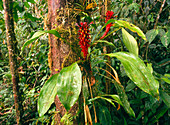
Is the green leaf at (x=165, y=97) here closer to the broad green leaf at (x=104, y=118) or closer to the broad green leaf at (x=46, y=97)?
the broad green leaf at (x=104, y=118)

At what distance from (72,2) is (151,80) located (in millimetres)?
569

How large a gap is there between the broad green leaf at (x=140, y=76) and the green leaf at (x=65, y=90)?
20cm

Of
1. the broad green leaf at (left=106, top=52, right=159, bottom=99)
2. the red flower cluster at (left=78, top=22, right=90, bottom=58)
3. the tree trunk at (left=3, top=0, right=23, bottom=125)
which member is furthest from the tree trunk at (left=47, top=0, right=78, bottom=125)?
the tree trunk at (left=3, top=0, right=23, bottom=125)

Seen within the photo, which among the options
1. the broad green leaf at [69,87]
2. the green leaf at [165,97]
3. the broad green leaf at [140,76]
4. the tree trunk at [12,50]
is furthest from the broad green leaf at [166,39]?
the tree trunk at [12,50]

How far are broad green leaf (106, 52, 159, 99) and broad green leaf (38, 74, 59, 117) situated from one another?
0.31 metres

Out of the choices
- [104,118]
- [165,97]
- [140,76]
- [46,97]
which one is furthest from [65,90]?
[165,97]

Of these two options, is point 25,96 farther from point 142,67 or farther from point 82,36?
point 142,67

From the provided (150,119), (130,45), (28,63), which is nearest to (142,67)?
(130,45)

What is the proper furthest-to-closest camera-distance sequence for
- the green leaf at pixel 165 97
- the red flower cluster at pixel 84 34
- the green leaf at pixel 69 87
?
the green leaf at pixel 165 97 < the red flower cluster at pixel 84 34 < the green leaf at pixel 69 87

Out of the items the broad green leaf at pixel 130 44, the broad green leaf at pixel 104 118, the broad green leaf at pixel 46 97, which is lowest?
the broad green leaf at pixel 104 118

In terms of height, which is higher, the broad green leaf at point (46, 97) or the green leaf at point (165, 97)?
the broad green leaf at point (46, 97)

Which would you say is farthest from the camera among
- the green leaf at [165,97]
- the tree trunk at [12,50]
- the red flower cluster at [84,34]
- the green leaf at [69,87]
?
the tree trunk at [12,50]

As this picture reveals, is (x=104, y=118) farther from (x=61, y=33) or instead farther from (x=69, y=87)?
(x=61, y=33)

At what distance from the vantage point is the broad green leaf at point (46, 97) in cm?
44
